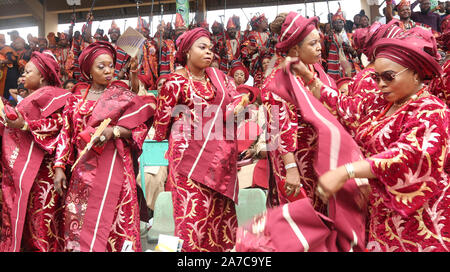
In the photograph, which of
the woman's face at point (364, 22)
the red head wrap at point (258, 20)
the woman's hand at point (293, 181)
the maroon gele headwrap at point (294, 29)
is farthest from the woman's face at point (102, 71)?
the woman's face at point (364, 22)

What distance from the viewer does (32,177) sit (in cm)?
339

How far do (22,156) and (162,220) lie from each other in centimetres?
151

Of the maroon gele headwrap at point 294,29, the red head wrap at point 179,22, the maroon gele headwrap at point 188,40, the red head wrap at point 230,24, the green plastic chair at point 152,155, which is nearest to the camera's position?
the maroon gele headwrap at point 294,29

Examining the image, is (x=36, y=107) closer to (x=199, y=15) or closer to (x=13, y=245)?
(x=13, y=245)

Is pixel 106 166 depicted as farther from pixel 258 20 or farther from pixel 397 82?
pixel 258 20

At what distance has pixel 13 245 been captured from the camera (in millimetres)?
A: 3305

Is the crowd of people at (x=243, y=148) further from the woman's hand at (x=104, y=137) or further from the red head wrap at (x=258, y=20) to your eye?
the red head wrap at (x=258, y=20)

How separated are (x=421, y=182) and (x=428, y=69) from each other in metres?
0.50

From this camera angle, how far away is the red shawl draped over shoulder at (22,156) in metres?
3.33

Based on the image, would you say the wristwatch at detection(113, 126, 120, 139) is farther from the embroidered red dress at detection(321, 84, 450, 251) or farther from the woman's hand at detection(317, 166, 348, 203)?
the woman's hand at detection(317, 166, 348, 203)

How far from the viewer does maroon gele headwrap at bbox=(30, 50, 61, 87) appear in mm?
3656

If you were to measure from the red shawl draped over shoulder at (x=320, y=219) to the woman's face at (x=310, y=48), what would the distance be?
3.54 feet

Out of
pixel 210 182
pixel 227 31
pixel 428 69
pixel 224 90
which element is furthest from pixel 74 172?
pixel 227 31

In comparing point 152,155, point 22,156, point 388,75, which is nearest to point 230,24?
point 152,155
